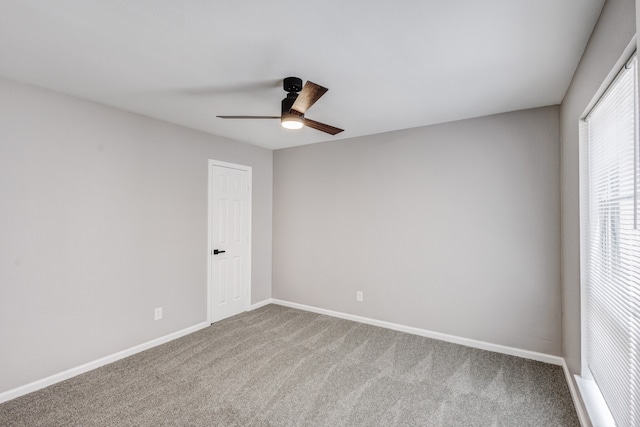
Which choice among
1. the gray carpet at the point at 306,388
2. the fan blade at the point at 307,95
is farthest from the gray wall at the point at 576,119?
the fan blade at the point at 307,95

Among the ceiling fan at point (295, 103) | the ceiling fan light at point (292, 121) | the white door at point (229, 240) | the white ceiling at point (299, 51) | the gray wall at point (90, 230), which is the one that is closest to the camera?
the white ceiling at point (299, 51)

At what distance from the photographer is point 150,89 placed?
2535 millimetres

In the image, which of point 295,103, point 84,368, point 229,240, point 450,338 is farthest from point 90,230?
point 450,338

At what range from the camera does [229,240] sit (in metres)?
4.16

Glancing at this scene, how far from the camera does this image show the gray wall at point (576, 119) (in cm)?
137

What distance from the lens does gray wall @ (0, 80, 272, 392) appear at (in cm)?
235

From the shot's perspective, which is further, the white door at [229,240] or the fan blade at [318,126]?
the white door at [229,240]

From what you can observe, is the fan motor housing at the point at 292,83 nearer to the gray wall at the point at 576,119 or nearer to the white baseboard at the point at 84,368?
the gray wall at the point at 576,119

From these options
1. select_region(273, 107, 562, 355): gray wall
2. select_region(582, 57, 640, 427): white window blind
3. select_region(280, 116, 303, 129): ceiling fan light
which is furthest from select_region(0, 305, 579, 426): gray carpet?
select_region(280, 116, 303, 129): ceiling fan light

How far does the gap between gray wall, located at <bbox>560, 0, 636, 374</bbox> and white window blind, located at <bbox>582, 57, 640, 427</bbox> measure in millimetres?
116

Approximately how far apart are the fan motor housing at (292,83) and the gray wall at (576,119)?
5.79 feet

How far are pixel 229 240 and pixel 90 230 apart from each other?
1.65 meters

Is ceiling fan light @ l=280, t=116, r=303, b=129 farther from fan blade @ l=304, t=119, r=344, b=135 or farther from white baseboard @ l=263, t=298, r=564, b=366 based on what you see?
white baseboard @ l=263, t=298, r=564, b=366

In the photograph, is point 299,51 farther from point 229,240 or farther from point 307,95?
point 229,240
